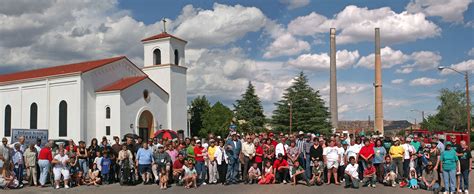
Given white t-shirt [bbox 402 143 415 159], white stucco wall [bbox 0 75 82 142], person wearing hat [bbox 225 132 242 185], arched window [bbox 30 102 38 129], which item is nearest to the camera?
white t-shirt [bbox 402 143 415 159]

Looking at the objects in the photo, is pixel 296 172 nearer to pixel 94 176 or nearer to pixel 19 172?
pixel 94 176

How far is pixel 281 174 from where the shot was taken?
1534 centimetres

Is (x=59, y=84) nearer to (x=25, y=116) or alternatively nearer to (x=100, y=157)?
(x=25, y=116)

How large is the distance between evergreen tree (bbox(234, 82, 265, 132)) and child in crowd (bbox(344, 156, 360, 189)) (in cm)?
4133

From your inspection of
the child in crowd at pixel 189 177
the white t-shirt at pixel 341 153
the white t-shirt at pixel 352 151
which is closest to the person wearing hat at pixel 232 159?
the child in crowd at pixel 189 177

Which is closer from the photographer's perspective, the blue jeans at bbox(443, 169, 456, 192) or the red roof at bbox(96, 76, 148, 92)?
the blue jeans at bbox(443, 169, 456, 192)

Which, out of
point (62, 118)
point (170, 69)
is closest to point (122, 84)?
point (62, 118)

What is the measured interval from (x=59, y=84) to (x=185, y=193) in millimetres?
Answer: 23776

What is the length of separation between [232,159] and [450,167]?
640 cm

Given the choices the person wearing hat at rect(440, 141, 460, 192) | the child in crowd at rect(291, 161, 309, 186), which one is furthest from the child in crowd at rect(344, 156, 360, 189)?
the person wearing hat at rect(440, 141, 460, 192)

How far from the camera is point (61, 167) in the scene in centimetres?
1514

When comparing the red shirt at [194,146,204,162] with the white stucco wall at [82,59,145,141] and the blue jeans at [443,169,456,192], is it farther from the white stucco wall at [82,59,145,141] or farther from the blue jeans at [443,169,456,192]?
the white stucco wall at [82,59,145,141]

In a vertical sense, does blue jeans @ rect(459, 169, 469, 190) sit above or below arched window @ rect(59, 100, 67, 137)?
below

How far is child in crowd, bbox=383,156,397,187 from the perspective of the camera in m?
14.3
